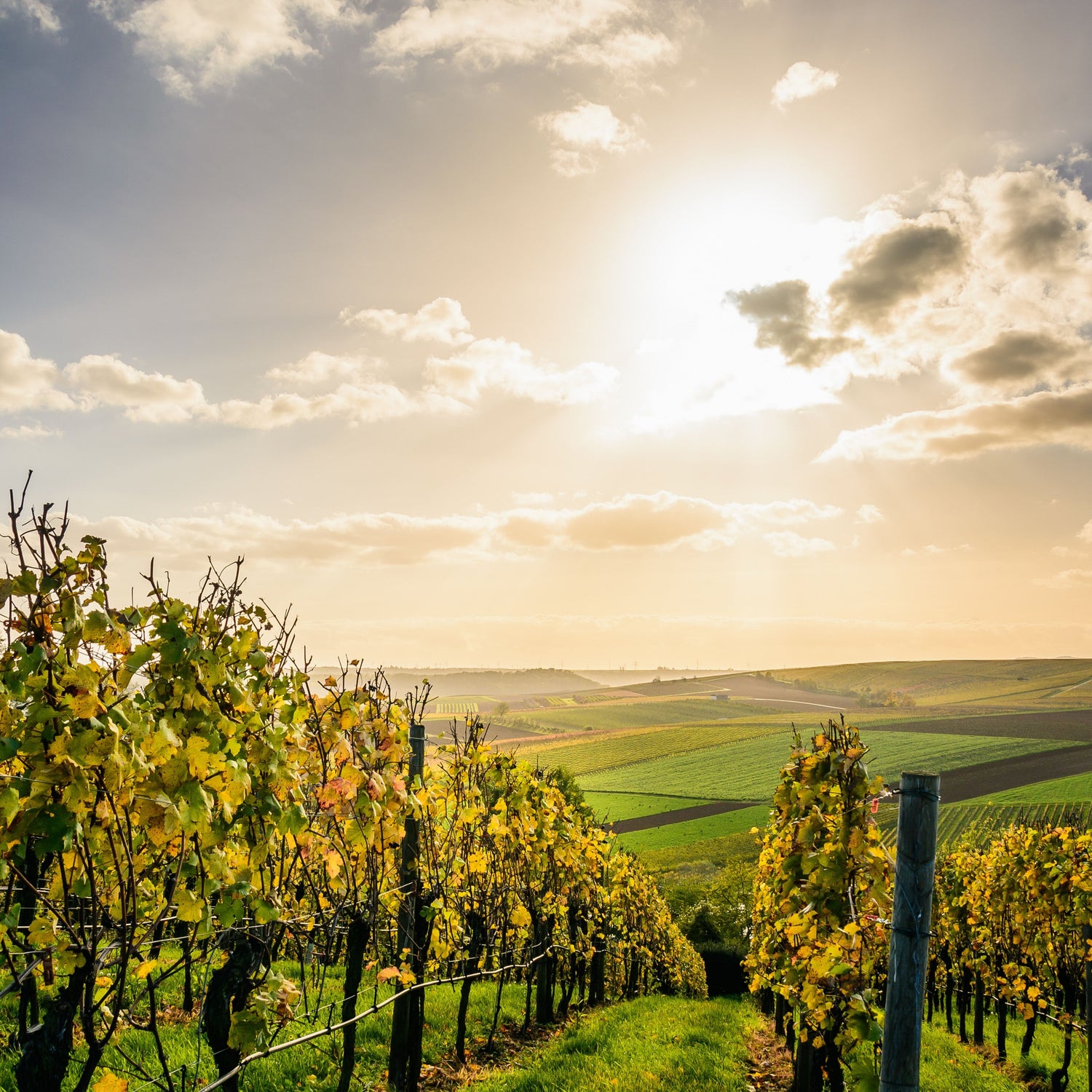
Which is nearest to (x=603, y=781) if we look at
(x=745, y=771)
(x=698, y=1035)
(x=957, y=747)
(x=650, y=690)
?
(x=745, y=771)

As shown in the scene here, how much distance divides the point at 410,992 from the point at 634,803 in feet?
220

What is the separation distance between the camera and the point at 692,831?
2256 inches

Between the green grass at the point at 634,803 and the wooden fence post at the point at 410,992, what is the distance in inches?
2306

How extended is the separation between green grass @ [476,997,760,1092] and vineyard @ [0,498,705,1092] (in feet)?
4.25

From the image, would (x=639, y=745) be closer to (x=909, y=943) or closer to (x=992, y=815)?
(x=992, y=815)

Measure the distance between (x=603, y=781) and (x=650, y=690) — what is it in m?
108

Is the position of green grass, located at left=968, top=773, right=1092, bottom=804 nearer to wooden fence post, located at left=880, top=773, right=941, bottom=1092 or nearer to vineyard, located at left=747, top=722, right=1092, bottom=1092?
vineyard, located at left=747, top=722, right=1092, bottom=1092

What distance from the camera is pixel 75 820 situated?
8.38 ft

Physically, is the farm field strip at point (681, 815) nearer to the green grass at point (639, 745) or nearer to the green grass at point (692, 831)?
the green grass at point (692, 831)

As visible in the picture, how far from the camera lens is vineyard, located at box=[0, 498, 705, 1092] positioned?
2.64 metres

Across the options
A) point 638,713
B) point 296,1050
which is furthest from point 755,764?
point 296,1050

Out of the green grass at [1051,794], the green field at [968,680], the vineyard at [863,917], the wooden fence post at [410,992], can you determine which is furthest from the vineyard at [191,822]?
the green field at [968,680]

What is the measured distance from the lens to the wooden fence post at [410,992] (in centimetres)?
627

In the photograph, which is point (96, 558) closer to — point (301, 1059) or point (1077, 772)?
point (301, 1059)
